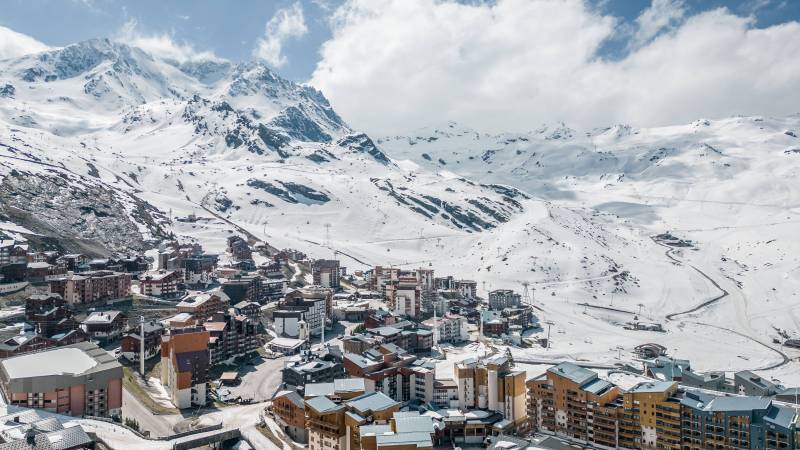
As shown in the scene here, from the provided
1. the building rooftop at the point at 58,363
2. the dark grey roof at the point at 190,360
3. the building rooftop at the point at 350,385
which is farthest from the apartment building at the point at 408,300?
the building rooftop at the point at 58,363

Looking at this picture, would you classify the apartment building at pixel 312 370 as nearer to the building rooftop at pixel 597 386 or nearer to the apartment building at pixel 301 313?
the apartment building at pixel 301 313

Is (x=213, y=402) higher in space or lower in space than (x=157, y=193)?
lower

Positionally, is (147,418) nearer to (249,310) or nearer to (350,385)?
(350,385)

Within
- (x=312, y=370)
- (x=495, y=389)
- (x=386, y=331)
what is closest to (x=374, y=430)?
(x=495, y=389)

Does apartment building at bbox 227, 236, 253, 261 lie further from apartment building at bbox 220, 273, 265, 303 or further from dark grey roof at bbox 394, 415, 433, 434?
dark grey roof at bbox 394, 415, 433, 434

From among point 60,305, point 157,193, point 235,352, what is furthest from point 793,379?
point 157,193

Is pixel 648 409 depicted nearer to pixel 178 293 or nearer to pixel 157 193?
pixel 178 293
